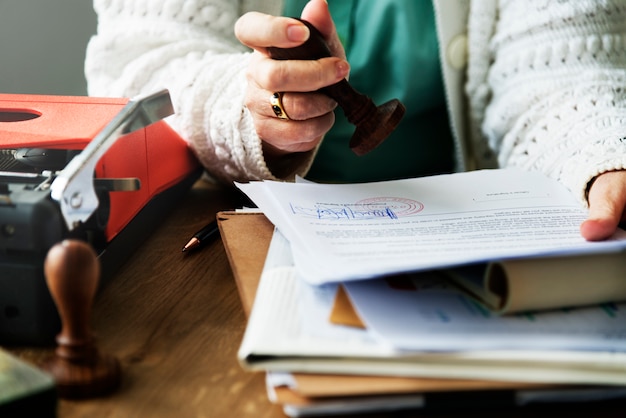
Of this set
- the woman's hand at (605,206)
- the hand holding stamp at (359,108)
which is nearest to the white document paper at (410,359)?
the woman's hand at (605,206)

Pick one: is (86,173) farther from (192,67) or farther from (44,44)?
(44,44)

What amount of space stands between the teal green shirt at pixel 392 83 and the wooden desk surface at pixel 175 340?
1.05 feet

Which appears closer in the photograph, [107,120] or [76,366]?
[76,366]

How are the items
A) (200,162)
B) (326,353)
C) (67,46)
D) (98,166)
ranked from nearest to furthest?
(326,353) < (98,166) < (200,162) < (67,46)

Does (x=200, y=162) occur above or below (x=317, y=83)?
below

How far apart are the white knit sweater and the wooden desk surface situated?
0.16m

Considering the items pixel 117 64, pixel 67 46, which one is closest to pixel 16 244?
pixel 117 64

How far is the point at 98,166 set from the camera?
19.9 inches

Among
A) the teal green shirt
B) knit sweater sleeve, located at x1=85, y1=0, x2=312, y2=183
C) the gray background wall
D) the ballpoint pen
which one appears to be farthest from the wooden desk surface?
the gray background wall

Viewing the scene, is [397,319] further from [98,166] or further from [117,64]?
[117,64]

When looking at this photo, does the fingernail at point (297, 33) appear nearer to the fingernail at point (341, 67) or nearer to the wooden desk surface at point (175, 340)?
the fingernail at point (341, 67)

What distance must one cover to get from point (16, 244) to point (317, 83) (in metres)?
0.28

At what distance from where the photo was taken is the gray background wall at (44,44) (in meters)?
1.08

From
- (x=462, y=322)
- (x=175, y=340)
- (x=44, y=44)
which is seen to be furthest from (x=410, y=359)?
(x=44, y=44)
